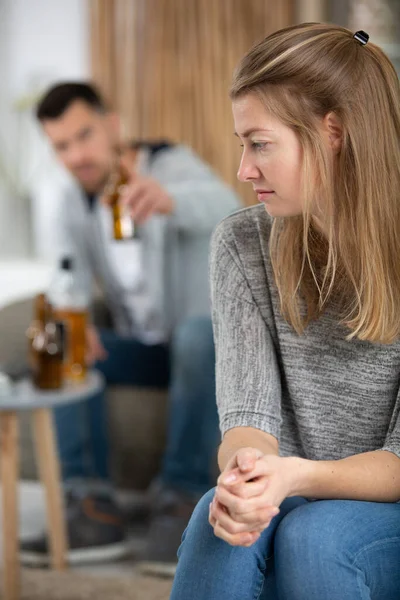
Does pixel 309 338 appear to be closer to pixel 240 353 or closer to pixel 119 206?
pixel 240 353

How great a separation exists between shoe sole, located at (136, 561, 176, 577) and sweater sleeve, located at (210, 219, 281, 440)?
39.1 inches

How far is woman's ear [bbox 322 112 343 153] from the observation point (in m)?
1.09

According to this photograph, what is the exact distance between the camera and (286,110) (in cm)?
108

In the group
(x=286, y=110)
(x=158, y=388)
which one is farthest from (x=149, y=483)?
(x=286, y=110)

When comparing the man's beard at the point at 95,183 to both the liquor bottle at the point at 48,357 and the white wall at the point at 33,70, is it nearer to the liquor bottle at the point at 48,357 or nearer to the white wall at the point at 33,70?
the liquor bottle at the point at 48,357

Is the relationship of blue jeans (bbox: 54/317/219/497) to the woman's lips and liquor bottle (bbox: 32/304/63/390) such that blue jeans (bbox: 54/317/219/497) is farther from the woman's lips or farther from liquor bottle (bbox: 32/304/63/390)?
the woman's lips

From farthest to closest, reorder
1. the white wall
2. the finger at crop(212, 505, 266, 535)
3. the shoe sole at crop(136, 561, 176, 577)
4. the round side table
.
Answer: the white wall < the shoe sole at crop(136, 561, 176, 577) < the round side table < the finger at crop(212, 505, 266, 535)

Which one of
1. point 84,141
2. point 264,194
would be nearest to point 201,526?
point 264,194

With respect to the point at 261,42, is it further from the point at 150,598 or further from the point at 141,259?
the point at 141,259

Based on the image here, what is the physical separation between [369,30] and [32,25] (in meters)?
1.50

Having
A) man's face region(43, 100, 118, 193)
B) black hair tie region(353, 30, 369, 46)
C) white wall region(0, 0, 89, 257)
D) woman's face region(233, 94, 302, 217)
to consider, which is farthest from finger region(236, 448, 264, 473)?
white wall region(0, 0, 89, 257)

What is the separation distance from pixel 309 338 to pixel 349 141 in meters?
0.25

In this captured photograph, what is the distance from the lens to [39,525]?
2453mm

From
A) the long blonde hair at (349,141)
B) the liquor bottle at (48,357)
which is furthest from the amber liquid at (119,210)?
the long blonde hair at (349,141)
